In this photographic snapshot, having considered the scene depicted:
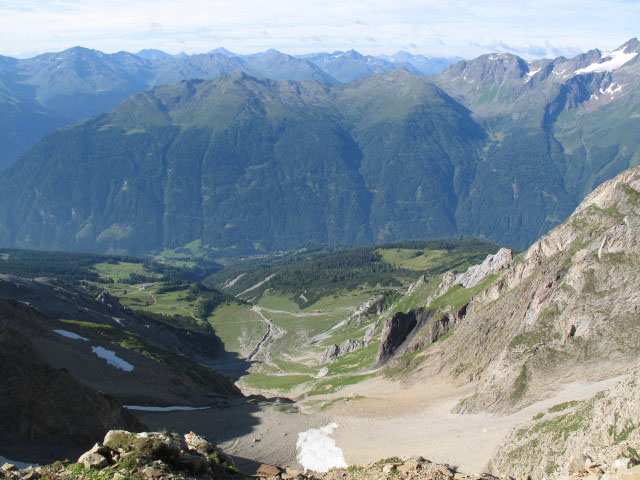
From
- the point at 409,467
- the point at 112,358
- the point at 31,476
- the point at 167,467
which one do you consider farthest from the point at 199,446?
the point at 112,358

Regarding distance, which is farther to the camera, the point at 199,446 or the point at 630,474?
the point at 199,446

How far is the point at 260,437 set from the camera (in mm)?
61094

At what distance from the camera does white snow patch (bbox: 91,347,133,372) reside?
74.1 meters

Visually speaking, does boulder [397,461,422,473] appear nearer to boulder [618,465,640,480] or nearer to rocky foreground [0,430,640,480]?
rocky foreground [0,430,640,480]

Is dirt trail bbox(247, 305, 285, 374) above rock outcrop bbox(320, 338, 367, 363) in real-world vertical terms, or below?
below

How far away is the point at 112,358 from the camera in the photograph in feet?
248

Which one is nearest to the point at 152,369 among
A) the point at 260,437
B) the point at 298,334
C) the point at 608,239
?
the point at 260,437

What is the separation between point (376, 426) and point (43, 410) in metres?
37.1

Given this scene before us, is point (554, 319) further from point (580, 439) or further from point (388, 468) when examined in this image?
point (388, 468)

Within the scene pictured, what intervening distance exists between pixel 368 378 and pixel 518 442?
5468 centimetres

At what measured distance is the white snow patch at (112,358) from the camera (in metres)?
74.1

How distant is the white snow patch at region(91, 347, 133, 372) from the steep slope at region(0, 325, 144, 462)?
84.1ft

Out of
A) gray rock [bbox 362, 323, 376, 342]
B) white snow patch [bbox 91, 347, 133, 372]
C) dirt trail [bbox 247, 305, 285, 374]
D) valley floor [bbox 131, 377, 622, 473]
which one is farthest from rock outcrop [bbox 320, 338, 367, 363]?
white snow patch [bbox 91, 347, 133, 372]

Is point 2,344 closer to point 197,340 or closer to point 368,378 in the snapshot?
point 368,378
